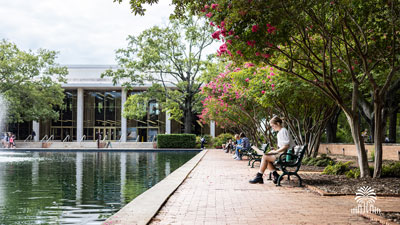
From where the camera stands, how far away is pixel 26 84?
4541cm

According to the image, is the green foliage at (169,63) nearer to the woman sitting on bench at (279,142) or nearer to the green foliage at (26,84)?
the green foliage at (26,84)

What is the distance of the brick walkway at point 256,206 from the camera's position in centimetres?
578

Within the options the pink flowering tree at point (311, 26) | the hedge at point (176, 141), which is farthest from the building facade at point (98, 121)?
the pink flowering tree at point (311, 26)

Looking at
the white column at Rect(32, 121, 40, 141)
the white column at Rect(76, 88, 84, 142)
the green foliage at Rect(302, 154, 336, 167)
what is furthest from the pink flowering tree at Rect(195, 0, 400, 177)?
the white column at Rect(32, 121, 40, 141)

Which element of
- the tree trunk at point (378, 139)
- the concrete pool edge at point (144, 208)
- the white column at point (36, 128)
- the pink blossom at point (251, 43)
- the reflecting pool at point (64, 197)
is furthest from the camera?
the white column at point (36, 128)

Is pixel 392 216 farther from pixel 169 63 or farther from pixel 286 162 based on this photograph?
pixel 169 63

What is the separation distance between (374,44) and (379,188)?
4195 mm

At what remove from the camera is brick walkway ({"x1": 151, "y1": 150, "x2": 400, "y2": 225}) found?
19.0 ft

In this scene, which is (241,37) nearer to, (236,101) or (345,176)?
(345,176)

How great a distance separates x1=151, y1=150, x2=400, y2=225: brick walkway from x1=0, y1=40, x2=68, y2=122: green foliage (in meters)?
39.2

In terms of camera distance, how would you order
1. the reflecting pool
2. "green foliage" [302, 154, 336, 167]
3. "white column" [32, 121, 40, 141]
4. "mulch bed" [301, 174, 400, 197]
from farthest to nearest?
"white column" [32, 121, 40, 141]
"green foliage" [302, 154, 336, 167]
"mulch bed" [301, 174, 400, 197]
the reflecting pool

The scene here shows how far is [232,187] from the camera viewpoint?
9609mm

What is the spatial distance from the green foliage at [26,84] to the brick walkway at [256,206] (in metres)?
39.2

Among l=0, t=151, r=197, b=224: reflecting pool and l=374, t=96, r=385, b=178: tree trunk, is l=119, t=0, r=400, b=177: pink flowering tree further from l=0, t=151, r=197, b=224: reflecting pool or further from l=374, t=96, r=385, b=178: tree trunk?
l=0, t=151, r=197, b=224: reflecting pool
